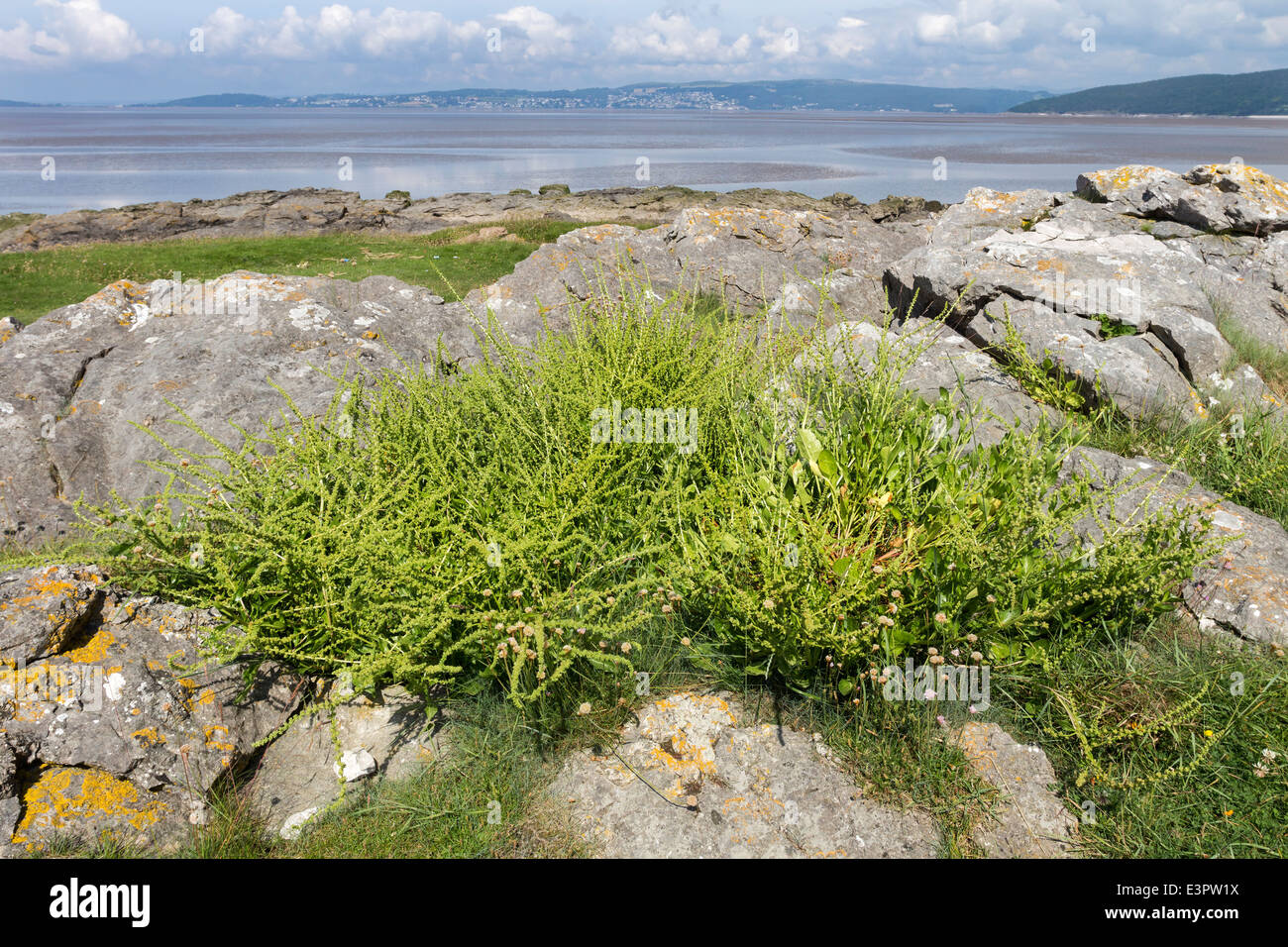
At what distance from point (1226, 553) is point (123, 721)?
5735 millimetres

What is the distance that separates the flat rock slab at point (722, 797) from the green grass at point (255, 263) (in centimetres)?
1344

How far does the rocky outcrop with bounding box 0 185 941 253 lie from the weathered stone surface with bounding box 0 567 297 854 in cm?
2663

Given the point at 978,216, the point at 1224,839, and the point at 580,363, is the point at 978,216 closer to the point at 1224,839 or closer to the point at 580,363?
the point at 580,363

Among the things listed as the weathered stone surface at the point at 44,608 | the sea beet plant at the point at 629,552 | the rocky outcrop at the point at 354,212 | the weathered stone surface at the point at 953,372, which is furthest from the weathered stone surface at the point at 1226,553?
the rocky outcrop at the point at 354,212

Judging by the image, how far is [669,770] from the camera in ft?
11.0

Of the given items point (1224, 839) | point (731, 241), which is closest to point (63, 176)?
point (731, 241)

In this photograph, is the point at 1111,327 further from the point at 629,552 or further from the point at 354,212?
the point at 354,212

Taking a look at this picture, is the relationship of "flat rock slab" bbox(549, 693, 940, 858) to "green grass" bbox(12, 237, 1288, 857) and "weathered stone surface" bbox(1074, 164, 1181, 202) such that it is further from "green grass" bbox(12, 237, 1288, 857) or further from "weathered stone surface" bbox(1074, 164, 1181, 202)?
"weathered stone surface" bbox(1074, 164, 1181, 202)

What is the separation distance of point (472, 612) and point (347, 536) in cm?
74

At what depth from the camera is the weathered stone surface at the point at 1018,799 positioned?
3037 millimetres

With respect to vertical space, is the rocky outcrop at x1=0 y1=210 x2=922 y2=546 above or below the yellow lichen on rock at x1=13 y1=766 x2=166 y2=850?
above

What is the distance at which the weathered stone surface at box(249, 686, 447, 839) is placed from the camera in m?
3.31

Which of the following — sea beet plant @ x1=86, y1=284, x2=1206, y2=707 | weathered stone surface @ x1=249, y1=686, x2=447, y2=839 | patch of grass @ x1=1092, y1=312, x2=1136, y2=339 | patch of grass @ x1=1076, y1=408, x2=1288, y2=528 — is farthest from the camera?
patch of grass @ x1=1092, y1=312, x2=1136, y2=339

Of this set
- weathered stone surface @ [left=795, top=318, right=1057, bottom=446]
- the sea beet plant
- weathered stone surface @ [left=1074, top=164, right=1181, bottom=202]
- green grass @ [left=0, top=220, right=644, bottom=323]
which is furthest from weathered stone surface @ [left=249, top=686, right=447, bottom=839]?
A: green grass @ [left=0, top=220, right=644, bottom=323]
